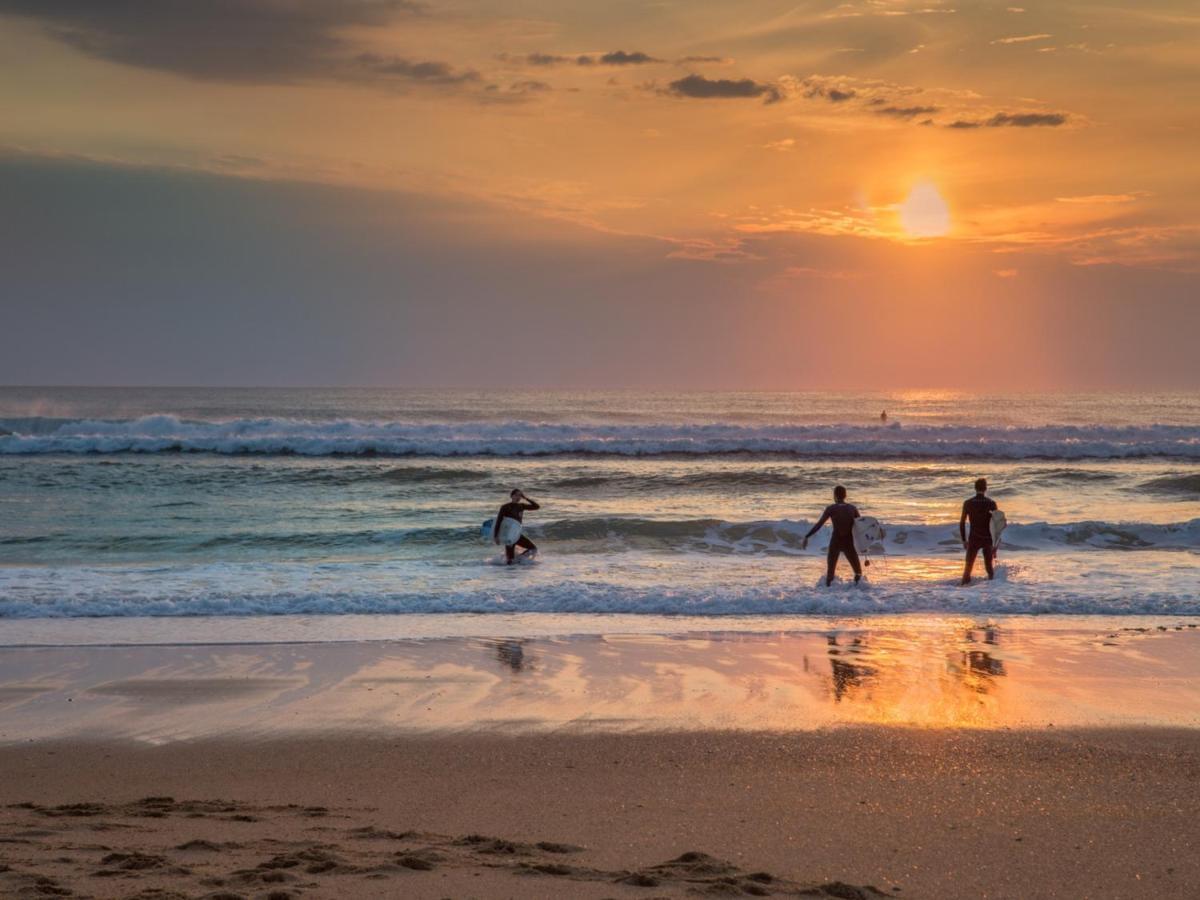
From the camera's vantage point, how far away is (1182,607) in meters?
12.9

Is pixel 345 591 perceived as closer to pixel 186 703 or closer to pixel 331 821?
pixel 186 703

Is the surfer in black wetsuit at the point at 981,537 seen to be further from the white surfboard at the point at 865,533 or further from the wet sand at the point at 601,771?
the wet sand at the point at 601,771

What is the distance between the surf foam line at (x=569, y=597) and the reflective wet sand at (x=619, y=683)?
5.25 ft

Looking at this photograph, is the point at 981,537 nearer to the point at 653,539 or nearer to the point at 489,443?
the point at 653,539

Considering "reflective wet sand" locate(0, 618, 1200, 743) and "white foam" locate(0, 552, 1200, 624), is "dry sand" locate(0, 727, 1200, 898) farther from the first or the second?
"white foam" locate(0, 552, 1200, 624)

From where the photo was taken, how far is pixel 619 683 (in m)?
9.00

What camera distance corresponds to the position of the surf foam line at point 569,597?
42.5 feet

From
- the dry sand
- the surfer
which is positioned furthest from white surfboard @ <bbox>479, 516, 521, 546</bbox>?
the dry sand

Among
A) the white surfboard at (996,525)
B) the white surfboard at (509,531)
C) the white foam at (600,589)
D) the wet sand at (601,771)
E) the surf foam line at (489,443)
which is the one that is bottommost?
the white foam at (600,589)

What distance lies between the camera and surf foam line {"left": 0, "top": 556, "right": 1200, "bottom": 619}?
42.5ft

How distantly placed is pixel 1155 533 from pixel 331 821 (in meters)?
18.9

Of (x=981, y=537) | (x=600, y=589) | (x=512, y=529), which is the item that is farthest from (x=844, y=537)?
(x=512, y=529)

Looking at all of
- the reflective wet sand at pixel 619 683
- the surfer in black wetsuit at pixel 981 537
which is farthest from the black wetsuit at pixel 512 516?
the surfer in black wetsuit at pixel 981 537

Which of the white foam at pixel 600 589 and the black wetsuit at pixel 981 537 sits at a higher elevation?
the black wetsuit at pixel 981 537
